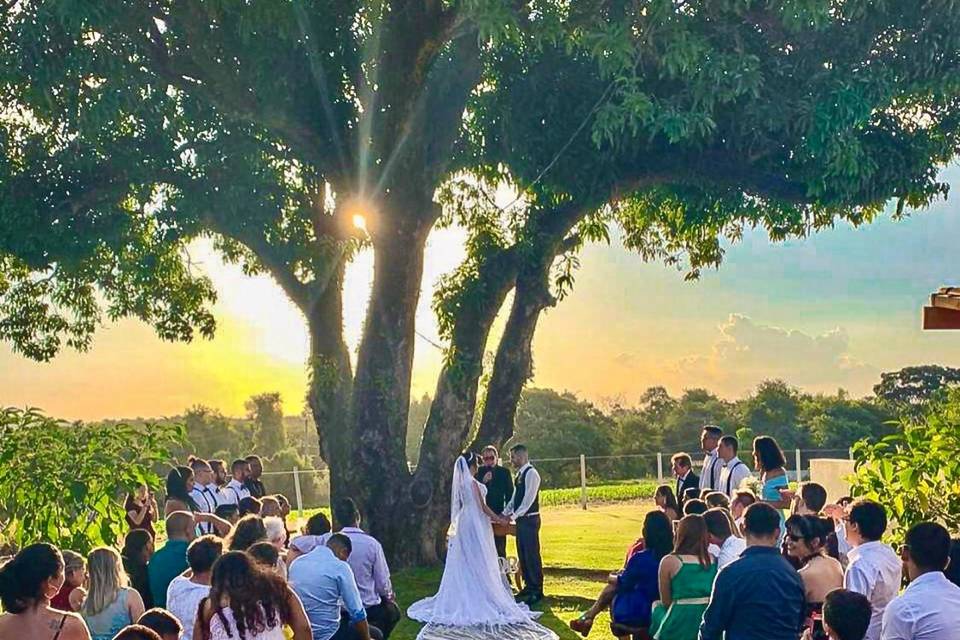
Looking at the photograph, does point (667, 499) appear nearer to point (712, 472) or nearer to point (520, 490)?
point (712, 472)

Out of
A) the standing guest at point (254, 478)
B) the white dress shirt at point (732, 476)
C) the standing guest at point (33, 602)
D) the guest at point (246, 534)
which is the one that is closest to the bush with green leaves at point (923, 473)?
the white dress shirt at point (732, 476)

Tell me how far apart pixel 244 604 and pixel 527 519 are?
30.1 feet

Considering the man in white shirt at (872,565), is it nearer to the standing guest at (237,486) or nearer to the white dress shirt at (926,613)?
the white dress shirt at (926,613)

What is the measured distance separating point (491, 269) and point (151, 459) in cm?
794

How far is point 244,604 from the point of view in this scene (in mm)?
5480

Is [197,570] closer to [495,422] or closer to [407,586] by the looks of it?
[407,586]

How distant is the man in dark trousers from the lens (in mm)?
14484

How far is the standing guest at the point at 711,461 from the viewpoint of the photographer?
1202 cm

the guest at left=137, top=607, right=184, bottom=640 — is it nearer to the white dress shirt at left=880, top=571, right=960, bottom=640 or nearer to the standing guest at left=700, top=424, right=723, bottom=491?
the white dress shirt at left=880, top=571, right=960, bottom=640

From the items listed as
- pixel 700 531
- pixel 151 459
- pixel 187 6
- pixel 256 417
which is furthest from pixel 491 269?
pixel 256 417

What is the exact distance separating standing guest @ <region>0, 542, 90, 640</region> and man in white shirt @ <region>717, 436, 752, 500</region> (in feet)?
25.1

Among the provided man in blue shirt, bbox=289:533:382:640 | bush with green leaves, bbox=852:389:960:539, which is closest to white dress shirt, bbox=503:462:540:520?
bush with green leaves, bbox=852:389:960:539

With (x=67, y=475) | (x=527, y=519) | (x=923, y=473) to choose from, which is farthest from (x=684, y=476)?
(x=67, y=475)

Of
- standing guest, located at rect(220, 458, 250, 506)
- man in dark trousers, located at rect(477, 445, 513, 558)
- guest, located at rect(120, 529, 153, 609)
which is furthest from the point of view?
man in dark trousers, located at rect(477, 445, 513, 558)
